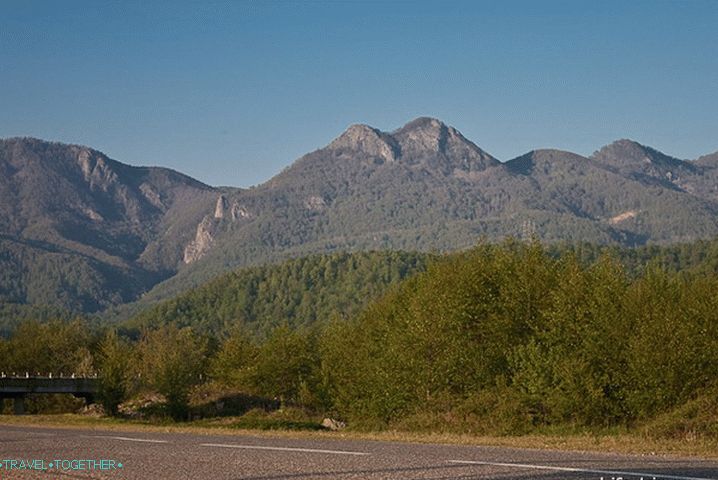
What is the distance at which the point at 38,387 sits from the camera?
94750mm

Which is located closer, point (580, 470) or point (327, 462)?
point (580, 470)

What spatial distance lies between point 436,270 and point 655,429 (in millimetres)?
25473

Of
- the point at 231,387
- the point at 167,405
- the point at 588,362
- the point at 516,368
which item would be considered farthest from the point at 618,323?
the point at 231,387

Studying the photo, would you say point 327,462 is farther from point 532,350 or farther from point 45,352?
point 45,352

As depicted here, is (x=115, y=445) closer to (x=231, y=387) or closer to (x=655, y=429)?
(x=655, y=429)

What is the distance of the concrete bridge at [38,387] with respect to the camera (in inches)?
3679

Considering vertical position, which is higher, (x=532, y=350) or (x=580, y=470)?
(x=532, y=350)

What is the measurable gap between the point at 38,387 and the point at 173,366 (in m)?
25.2

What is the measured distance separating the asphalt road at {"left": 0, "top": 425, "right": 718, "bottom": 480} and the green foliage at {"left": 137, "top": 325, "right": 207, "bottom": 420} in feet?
171

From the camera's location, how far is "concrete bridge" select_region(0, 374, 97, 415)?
93438mm

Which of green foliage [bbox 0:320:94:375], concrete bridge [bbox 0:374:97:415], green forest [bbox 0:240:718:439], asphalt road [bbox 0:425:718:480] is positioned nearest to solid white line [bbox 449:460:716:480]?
asphalt road [bbox 0:425:718:480]

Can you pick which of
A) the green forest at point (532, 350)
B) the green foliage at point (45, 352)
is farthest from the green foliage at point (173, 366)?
the green forest at point (532, 350)

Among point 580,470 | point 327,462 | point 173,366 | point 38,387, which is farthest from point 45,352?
point 580,470

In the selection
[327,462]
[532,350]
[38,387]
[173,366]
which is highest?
[532,350]
